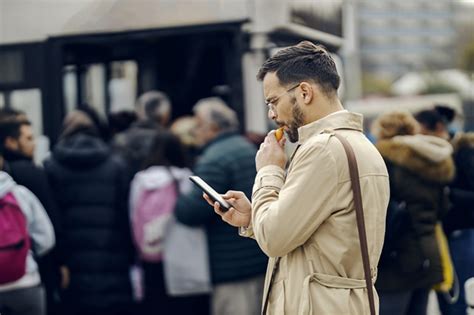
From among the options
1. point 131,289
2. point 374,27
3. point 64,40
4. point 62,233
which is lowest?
point 374,27

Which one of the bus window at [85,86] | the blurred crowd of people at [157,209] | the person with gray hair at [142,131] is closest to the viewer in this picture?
the blurred crowd of people at [157,209]

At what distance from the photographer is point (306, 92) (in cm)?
319

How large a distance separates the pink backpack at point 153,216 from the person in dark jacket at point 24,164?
0.54m

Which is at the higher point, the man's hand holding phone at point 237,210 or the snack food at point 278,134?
the snack food at point 278,134

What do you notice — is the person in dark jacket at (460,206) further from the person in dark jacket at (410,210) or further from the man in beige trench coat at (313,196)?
the man in beige trench coat at (313,196)

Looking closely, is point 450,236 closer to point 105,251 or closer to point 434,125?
point 434,125

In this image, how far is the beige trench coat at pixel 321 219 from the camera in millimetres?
3064

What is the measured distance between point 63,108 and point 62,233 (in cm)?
153

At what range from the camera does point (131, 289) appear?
7.08 metres

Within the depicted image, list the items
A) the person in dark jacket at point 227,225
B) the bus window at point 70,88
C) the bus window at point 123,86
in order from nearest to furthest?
the person in dark jacket at point 227,225, the bus window at point 70,88, the bus window at point 123,86

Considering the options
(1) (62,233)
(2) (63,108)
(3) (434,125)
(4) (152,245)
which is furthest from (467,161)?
(2) (63,108)

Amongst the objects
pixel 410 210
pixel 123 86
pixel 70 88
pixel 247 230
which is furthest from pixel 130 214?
pixel 247 230

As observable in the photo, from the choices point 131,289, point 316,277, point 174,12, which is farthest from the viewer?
point 174,12

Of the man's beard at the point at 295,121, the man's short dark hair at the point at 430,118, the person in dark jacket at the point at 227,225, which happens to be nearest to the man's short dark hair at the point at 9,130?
the person in dark jacket at the point at 227,225
